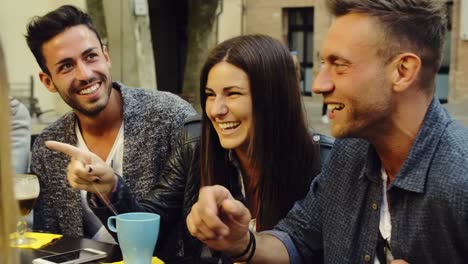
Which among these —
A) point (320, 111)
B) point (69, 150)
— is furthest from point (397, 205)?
point (320, 111)

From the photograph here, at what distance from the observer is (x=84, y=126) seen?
3.42m

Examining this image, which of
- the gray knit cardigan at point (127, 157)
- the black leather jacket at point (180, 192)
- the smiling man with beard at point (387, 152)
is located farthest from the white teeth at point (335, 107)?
the gray knit cardigan at point (127, 157)

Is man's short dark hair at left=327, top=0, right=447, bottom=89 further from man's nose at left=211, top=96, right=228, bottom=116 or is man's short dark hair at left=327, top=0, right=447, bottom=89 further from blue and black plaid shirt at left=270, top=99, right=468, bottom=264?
man's nose at left=211, top=96, right=228, bottom=116

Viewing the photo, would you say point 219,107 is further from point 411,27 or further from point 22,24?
point 22,24

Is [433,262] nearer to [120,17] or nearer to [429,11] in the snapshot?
[429,11]

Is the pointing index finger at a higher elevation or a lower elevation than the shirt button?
higher

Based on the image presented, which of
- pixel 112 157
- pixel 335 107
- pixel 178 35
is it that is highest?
pixel 335 107

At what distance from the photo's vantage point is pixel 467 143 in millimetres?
1939

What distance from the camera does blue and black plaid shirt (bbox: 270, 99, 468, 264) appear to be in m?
1.89

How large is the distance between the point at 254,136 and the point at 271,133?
0.07 meters

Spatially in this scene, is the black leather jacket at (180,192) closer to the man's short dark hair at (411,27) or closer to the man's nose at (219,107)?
the man's nose at (219,107)

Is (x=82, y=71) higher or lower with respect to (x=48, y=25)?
lower

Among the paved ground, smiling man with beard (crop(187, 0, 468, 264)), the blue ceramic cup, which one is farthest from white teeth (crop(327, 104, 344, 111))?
the paved ground

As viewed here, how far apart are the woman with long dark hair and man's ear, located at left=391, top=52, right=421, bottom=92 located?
82 centimetres
